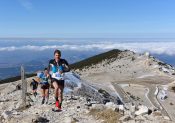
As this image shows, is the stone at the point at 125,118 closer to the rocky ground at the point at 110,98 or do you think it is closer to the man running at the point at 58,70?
the rocky ground at the point at 110,98

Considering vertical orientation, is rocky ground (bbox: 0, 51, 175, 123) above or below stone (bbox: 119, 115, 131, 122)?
below

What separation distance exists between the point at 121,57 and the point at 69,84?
70973 millimetres

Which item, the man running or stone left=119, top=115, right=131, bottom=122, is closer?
stone left=119, top=115, right=131, bottom=122

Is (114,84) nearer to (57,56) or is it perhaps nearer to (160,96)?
(160,96)

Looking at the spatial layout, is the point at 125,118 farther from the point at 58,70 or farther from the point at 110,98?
the point at 110,98

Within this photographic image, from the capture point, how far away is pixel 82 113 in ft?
80.5

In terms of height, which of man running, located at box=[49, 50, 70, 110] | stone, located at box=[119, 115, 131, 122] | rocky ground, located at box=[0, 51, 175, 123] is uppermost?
man running, located at box=[49, 50, 70, 110]

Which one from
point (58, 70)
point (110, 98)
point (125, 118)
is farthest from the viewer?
point (110, 98)

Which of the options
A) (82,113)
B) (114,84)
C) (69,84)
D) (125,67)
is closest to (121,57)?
(125,67)

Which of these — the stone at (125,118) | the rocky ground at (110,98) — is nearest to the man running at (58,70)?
the rocky ground at (110,98)

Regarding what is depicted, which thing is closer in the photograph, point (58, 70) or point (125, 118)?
point (125, 118)

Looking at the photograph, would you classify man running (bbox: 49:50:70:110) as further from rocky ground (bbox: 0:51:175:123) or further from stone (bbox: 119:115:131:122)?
stone (bbox: 119:115:131:122)

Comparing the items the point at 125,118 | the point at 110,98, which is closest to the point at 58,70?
the point at 125,118

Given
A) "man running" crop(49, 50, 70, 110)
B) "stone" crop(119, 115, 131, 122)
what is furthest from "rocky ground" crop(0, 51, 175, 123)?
"man running" crop(49, 50, 70, 110)
